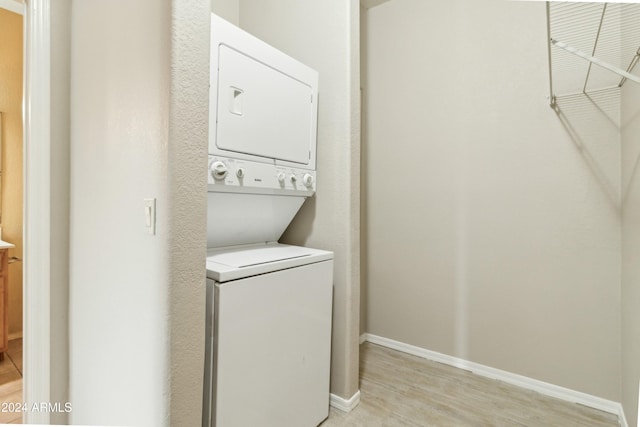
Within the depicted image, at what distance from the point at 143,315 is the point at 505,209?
210 centimetres

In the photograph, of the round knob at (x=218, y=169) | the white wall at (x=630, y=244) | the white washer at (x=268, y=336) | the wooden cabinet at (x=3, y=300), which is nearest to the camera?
the white washer at (x=268, y=336)

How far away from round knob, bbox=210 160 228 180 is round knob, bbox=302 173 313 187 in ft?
1.70

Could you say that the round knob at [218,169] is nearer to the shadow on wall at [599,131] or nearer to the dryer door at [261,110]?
the dryer door at [261,110]

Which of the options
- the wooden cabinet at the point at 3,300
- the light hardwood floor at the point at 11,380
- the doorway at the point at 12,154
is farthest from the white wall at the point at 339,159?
the doorway at the point at 12,154

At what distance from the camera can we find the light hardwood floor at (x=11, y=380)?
1.75 metres

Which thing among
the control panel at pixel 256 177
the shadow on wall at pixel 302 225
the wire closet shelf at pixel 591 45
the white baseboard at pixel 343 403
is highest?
the wire closet shelf at pixel 591 45

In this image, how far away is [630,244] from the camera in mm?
1567

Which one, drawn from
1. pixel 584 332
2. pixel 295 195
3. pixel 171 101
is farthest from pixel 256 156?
pixel 584 332

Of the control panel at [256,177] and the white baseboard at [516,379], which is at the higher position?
the control panel at [256,177]

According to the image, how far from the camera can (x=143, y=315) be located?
3.48 feet

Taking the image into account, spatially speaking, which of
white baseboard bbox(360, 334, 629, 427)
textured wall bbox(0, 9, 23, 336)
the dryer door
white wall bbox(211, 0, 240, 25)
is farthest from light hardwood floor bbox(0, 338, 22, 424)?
white wall bbox(211, 0, 240, 25)

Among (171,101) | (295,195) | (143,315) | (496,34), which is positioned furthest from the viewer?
(496,34)

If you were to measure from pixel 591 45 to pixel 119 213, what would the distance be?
2.42m

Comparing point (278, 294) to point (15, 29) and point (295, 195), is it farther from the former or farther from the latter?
point (15, 29)
